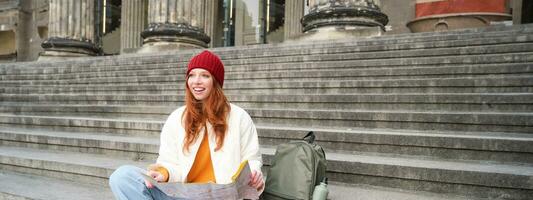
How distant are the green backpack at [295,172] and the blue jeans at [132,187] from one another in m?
0.68

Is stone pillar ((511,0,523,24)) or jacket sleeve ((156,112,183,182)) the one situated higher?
stone pillar ((511,0,523,24))

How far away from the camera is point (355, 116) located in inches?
153

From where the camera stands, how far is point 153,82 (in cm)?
664

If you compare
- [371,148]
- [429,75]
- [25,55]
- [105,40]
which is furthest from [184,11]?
[25,55]

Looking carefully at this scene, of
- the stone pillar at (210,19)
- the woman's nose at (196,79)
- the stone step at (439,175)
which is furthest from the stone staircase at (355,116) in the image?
the stone pillar at (210,19)

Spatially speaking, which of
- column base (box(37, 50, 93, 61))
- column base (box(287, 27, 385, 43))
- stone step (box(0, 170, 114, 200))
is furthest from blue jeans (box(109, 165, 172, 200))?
column base (box(37, 50, 93, 61))

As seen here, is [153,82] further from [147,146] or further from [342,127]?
[342,127]

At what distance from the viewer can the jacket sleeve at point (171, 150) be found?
2.11 meters

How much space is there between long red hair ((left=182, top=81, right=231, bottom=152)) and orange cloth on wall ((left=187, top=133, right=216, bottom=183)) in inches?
2.6

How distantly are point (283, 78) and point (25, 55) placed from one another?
18480mm

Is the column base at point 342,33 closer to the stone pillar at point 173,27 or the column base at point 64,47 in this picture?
the stone pillar at point 173,27

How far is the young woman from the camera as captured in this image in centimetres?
214

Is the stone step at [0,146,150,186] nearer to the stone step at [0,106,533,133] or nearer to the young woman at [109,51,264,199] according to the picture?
the stone step at [0,106,533,133]

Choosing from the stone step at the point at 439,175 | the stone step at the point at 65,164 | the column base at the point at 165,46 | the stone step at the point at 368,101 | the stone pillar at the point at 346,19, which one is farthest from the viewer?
the column base at the point at 165,46
